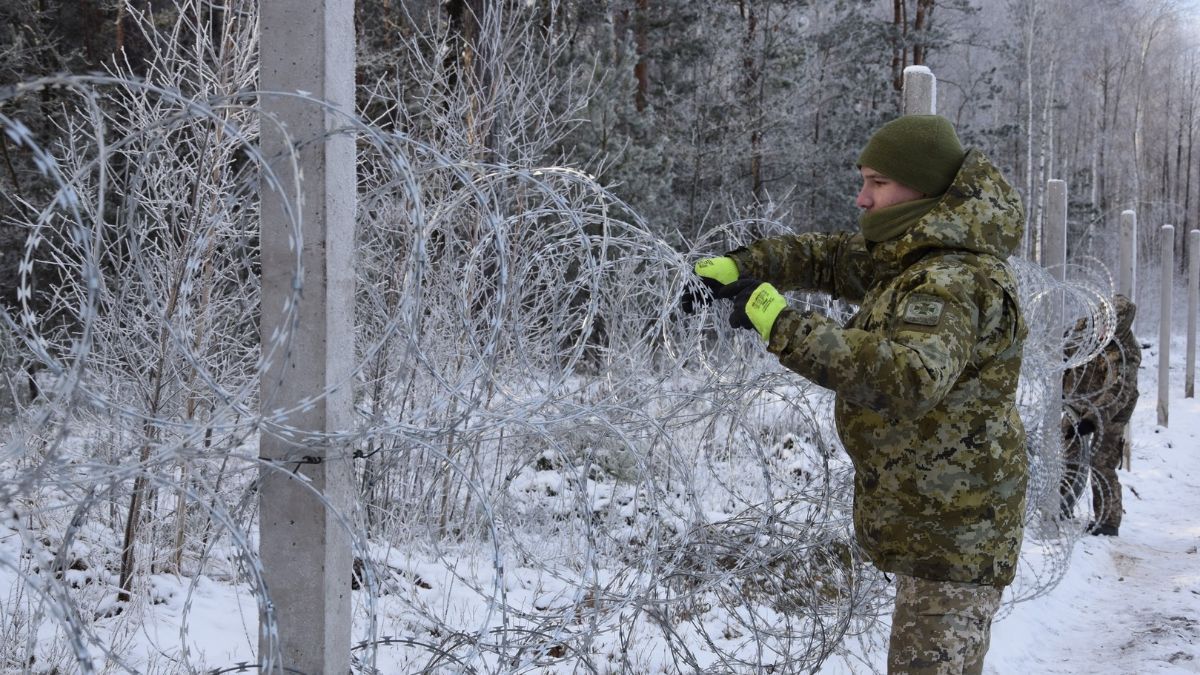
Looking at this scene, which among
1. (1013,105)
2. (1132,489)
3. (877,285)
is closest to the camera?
(877,285)

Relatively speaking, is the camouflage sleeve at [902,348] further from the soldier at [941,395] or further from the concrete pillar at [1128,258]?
the concrete pillar at [1128,258]

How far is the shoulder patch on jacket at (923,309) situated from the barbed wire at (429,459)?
809 millimetres

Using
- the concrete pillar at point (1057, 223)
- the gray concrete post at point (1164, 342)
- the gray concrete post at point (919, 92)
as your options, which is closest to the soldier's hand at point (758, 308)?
the gray concrete post at point (919, 92)

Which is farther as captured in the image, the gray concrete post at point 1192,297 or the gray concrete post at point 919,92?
the gray concrete post at point 1192,297

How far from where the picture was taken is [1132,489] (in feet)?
28.1

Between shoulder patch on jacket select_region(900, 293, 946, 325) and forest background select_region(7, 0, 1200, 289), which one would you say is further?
forest background select_region(7, 0, 1200, 289)

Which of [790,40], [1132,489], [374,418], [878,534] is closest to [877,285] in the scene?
[878,534]

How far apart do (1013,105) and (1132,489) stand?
23.1 metres

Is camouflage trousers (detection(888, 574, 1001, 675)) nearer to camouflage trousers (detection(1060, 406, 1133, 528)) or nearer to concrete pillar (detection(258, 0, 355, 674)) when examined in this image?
concrete pillar (detection(258, 0, 355, 674))

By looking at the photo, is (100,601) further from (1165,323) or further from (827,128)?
(827,128)

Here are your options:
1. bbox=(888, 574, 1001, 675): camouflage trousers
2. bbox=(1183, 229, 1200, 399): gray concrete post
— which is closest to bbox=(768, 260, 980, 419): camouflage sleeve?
bbox=(888, 574, 1001, 675): camouflage trousers

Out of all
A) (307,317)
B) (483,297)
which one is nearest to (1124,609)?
(483,297)

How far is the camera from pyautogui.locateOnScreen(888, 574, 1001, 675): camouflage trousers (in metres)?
2.39

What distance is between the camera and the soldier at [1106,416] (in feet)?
23.4
